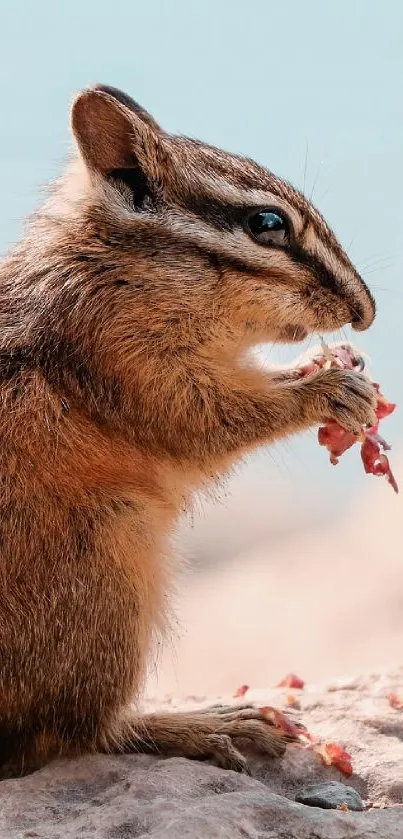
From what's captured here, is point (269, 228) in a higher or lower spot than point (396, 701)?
higher

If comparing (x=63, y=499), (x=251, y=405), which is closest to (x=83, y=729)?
(x=63, y=499)

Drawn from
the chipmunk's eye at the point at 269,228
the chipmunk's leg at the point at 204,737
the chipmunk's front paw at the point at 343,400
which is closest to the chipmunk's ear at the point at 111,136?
the chipmunk's eye at the point at 269,228

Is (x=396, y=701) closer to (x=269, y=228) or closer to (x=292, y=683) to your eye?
(x=292, y=683)

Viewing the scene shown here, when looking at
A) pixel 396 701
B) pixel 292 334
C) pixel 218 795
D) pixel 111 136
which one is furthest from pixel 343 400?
pixel 218 795

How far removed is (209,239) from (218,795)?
2.04 m

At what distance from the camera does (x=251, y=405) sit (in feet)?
15.3

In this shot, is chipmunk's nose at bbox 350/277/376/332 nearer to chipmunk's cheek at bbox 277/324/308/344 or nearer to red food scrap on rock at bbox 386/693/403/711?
chipmunk's cheek at bbox 277/324/308/344

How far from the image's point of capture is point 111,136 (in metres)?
4.59

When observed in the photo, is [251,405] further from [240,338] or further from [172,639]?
[172,639]

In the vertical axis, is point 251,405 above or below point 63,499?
above

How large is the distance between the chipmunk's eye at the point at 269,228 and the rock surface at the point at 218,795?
1958mm

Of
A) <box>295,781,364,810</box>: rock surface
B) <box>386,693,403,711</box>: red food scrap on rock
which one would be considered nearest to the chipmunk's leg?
<box>295,781,364,810</box>: rock surface

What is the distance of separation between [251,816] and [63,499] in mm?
1293

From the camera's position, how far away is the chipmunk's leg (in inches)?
175
